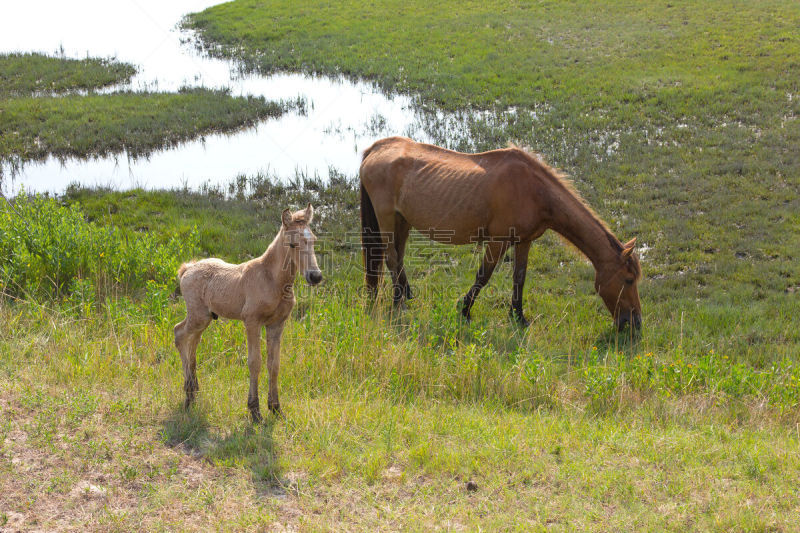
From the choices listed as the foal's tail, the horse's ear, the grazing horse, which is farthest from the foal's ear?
the horse's ear

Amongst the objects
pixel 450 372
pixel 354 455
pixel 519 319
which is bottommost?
pixel 519 319

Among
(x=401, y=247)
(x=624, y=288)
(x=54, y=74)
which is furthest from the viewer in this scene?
(x=54, y=74)

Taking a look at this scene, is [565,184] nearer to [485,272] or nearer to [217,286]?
[485,272]

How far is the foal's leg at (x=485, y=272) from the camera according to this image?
8445mm

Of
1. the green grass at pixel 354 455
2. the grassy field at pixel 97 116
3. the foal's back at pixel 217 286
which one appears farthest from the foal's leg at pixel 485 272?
the grassy field at pixel 97 116

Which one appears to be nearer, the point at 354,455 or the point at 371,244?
the point at 354,455

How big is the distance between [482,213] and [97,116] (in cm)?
1251

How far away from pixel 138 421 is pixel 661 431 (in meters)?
4.32

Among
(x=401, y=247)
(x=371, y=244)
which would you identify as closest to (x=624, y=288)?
(x=401, y=247)

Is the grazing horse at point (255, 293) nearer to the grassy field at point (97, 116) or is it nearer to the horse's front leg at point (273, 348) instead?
the horse's front leg at point (273, 348)

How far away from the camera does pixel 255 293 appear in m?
4.85

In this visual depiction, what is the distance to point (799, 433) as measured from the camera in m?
5.48

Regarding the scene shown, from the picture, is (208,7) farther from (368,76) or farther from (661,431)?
(661,431)

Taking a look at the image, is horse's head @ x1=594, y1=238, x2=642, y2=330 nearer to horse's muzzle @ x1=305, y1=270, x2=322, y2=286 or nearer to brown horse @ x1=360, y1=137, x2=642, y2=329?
brown horse @ x1=360, y1=137, x2=642, y2=329
